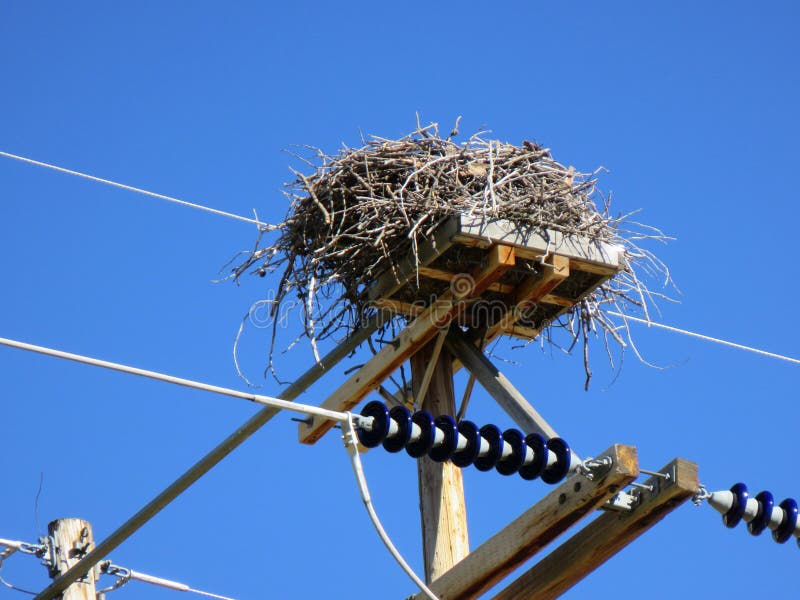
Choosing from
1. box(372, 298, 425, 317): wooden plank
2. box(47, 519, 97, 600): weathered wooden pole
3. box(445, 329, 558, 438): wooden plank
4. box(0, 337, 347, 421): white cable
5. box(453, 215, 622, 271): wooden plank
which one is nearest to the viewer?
box(0, 337, 347, 421): white cable

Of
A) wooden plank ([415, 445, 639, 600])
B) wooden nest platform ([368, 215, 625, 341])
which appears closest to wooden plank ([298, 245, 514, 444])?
wooden nest platform ([368, 215, 625, 341])

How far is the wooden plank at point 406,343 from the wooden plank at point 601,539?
153cm

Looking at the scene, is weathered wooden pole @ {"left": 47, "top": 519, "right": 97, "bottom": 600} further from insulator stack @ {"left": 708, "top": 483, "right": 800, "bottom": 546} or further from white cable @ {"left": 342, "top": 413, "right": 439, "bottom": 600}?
insulator stack @ {"left": 708, "top": 483, "right": 800, "bottom": 546}

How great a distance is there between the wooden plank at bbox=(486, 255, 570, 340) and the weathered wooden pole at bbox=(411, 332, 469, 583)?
39 centimetres

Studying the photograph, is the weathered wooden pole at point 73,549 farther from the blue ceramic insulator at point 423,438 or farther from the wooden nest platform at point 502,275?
the blue ceramic insulator at point 423,438

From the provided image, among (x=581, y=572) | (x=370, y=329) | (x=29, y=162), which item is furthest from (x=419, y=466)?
(x=29, y=162)

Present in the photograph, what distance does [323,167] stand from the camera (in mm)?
8773

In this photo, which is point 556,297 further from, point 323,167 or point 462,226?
point 323,167

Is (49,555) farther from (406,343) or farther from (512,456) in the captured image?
(512,456)

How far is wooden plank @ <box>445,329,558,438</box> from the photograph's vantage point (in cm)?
741

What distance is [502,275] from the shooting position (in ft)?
25.9

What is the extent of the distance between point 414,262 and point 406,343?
0.39m

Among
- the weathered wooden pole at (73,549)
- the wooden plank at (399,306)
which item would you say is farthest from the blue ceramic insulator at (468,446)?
the weathered wooden pole at (73,549)

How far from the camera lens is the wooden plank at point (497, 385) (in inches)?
292
